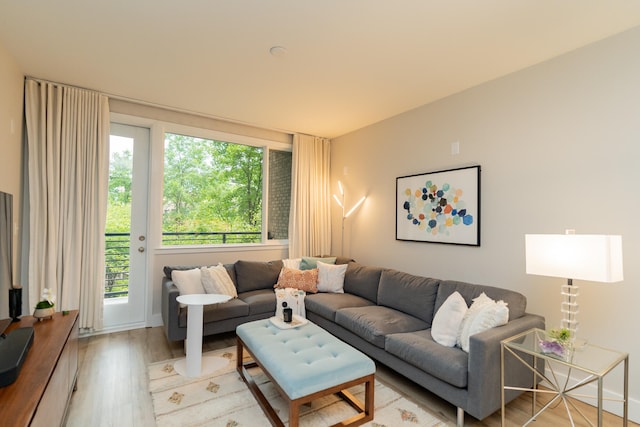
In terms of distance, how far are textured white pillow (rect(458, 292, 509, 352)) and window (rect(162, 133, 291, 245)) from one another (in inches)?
119

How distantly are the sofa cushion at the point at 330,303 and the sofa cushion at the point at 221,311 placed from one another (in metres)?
0.71

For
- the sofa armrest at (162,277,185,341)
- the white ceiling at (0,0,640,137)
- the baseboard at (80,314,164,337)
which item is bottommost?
the baseboard at (80,314,164,337)

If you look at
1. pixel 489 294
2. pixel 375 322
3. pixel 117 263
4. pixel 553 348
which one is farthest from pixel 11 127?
pixel 553 348

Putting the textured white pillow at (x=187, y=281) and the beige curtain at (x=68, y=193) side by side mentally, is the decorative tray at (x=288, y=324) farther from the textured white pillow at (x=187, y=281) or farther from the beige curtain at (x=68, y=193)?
the beige curtain at (x=68, y=193)

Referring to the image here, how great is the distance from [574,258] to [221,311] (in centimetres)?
292

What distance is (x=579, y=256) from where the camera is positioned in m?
1.87

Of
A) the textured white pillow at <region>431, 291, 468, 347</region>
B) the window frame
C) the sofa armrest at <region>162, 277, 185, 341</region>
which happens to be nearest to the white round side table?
the sofa armrest at <region>162, 277, 185, 341</region>

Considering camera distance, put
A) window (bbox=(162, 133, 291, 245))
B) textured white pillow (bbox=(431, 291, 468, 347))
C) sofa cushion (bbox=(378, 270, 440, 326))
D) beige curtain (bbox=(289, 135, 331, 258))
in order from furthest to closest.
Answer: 1. beige curtain (bbox=(289, 135, 331, 258))
2. window (bbox=(162, 133, 291, 245))
3. sofa cushion (bbox=(378, 270, 440, 326))
4. textured white pillow (bbox=(431, 291, 468, 347))

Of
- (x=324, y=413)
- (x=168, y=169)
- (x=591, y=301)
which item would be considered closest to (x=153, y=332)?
(x=168, y=169)

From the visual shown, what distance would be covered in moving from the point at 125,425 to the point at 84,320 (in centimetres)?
183

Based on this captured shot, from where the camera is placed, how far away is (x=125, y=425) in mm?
1951

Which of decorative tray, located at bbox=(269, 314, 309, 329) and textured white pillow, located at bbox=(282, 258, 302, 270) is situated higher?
textured white pillow, located at bbox=(282, 258, 302, 270)

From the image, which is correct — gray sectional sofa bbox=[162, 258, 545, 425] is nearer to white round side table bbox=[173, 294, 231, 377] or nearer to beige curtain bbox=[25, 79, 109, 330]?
white round side table bbox=[173, 294, 231, 377]

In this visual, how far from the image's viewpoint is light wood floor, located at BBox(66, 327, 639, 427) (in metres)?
2.04
